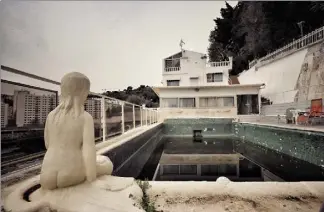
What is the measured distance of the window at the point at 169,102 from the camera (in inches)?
547

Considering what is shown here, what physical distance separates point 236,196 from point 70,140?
1.05 meters

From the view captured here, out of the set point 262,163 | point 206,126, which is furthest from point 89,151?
point 206,126

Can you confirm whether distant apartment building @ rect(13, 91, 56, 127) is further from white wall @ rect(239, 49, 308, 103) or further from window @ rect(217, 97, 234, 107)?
window @ rect(217, 97, 234, 107)

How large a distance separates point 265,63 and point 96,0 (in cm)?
1376

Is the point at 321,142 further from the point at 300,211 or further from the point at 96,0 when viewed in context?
the point at 96,0

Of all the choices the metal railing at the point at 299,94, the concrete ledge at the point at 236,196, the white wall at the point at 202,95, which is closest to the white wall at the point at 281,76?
the metal railing at the point at 299,94

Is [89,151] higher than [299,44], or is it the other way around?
[299,44]

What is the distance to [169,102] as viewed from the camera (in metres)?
13.9

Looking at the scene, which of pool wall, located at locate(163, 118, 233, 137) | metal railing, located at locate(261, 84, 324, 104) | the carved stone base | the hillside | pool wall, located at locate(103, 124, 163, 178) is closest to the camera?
the carved stone base

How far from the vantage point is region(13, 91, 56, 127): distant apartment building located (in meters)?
1.70

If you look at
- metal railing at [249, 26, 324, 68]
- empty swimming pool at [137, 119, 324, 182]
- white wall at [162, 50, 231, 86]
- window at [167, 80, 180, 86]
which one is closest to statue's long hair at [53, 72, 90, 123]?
empty swimming pool at [137, 119, 324, 182]

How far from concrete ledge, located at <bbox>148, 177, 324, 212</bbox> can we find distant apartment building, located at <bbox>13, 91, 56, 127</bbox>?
3.46 feet

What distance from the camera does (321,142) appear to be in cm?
409

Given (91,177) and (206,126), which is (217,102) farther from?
(91,177)
